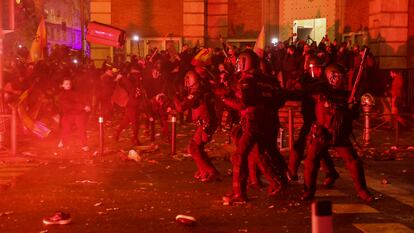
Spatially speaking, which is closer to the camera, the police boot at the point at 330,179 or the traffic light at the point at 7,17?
the police boot at the point at 330,179

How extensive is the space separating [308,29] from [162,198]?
63.5 ft

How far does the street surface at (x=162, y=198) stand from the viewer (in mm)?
8703

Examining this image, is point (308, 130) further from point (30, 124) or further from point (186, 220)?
point (30, 124)

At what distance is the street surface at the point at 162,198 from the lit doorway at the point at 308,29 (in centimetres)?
1352

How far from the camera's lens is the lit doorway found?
92.3ft

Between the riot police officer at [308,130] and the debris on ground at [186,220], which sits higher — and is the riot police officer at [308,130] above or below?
above

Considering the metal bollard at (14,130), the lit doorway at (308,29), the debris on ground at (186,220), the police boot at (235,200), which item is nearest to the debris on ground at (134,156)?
the metal bollard at (14,130)

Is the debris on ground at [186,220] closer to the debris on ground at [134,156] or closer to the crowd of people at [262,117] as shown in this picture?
the crowd of people at [262,117]

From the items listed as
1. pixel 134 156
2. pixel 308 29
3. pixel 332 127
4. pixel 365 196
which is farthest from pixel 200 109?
pixel 308 29

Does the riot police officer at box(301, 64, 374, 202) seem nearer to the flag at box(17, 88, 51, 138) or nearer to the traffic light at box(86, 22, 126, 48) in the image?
the flag at box(17, 88, 51, 138)

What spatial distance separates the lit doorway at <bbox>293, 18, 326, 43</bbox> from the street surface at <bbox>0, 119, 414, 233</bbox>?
13.5 metres

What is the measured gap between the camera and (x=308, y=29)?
28594mm

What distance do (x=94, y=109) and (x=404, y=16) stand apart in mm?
10502

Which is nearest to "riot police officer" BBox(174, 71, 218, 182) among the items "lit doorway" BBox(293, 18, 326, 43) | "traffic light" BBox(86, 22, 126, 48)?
"traffic light" BBox(86, 22, 126, 48)
